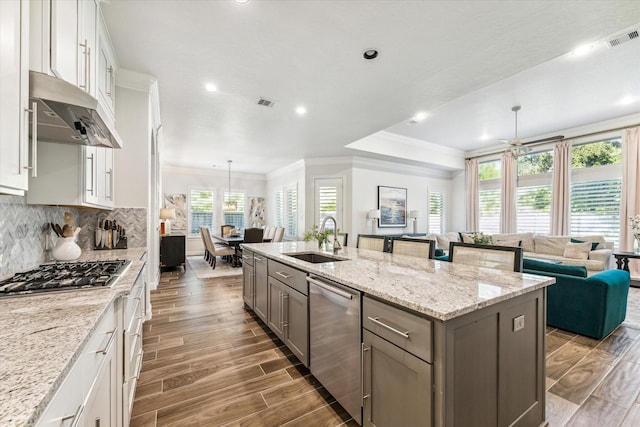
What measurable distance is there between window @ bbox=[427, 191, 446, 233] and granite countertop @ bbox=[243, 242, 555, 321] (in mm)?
6492

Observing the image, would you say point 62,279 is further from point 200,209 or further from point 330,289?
point 200,209

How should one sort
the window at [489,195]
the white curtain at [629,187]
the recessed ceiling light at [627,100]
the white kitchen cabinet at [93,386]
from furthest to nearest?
the window at [489,195] → the white curtain at [629,187] → the recessed ceiling light at [627,100] → the white kitchen cabinet at [93,386]

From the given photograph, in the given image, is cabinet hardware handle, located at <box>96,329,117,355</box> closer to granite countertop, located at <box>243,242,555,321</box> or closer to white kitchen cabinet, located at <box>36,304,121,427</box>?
white kitchen cabinet, located at <box>36,304,121,427</box>

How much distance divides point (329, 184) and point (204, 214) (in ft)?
15.0

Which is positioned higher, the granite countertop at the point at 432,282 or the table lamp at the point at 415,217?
the table lamp at the point at 415,217

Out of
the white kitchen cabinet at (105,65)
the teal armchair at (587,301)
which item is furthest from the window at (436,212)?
the white kitchen cabinet at (105,65)

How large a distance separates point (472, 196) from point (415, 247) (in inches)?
250

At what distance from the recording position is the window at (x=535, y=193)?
6.36 m

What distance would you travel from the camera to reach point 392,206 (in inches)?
291

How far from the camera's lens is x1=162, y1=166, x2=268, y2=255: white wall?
27.8 ft

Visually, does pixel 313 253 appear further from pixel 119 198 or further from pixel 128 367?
pixel 119 198

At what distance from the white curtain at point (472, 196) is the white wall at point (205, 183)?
700cm

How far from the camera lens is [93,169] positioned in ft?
7.20

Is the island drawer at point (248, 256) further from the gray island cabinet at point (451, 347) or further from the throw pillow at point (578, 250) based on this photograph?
the throw pillow at point (578, 250)
